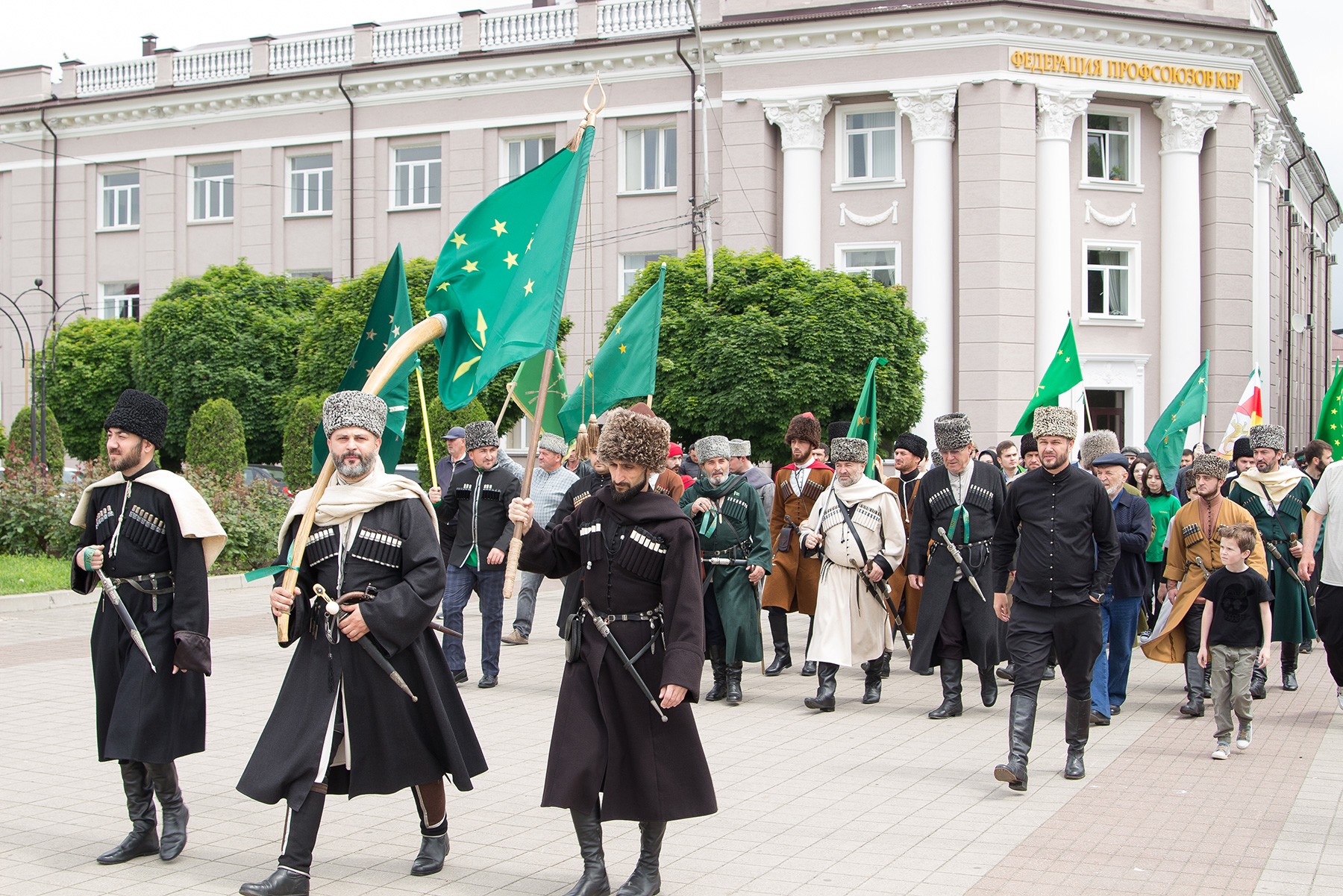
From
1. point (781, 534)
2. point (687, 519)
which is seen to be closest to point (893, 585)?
point (781, 534)

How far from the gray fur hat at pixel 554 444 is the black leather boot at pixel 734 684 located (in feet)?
10.6

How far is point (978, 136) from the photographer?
32.3 meters

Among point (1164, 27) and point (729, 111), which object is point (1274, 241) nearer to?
point (1164, 27)

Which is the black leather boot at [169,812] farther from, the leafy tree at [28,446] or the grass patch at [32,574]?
the leafy tree at [28,446]

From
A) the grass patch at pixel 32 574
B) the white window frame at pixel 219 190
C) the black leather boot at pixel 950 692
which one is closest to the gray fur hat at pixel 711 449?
the black leather boot at pixel 950 692

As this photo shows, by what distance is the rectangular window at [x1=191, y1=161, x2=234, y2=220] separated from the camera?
40.7m

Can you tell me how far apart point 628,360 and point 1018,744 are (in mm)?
5288

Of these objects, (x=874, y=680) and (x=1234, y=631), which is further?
(x=874, y=680)

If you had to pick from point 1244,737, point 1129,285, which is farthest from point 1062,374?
point 1129,285

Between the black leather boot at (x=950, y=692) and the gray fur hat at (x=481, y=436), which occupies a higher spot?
the gray fur hat at (x=481, y=436)

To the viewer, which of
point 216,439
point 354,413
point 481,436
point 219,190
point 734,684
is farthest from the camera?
point 219,190

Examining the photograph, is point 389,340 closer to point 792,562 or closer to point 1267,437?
point 792,562

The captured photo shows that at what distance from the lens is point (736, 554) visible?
10789 mm

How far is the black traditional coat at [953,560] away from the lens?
10.1 meters
